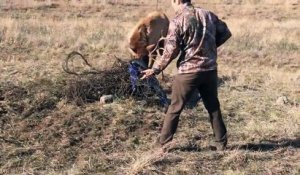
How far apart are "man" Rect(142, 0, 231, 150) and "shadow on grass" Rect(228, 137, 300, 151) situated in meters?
0.80

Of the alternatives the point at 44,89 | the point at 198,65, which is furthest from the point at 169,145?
the point at 44,89

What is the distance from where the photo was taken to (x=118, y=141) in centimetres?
636

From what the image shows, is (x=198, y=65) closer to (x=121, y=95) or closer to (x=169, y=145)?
(x=169, y=145)

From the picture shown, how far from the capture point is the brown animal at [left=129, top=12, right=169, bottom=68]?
25.3ft

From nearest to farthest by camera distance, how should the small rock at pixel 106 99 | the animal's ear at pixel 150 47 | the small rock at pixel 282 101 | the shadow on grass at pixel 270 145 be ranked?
the shadow on grass at pixel 270 145 < the small rock at pixel 106 99 < the animal's ear at pixel 150 47 < the small rock at pixel 282 101

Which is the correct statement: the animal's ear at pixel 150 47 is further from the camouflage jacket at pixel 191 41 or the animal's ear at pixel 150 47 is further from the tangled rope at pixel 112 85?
the camouflage jacket at pixel 191 41

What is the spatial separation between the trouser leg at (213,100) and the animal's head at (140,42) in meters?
1.95

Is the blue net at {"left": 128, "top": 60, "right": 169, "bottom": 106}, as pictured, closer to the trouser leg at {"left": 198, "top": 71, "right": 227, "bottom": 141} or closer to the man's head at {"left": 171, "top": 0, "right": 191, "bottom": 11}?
the trouser leg at {"left": 198, "top": 71, "right": 227, "bottom": 141}

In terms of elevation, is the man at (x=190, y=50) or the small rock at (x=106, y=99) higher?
the man at (x=190, y=50)

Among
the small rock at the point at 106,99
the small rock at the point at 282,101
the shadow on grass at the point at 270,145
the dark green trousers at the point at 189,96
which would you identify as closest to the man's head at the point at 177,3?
the dark green trousers at the point at 189,96

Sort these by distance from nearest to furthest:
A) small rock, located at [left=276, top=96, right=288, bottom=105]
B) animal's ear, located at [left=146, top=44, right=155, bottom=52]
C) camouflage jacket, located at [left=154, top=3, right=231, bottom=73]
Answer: camouflage jacket, located at [left=154, top=3, right=231, bottom=73]
animal's ear, located at [left=146, top=44, right=155, bottom=52]
small rock, located at [left=276, top=96, right=288, bottom=105]

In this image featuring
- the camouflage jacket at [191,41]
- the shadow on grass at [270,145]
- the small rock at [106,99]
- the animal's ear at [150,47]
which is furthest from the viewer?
the animal's ear at [150,47]

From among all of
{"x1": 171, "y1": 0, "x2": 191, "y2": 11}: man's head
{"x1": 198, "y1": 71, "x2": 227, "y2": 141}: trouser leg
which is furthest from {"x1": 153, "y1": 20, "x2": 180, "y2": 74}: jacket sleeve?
{"x1": 198, "y1": 71, "x2": 227, "y2": 141}: trouser leg

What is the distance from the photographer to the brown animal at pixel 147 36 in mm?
7727
